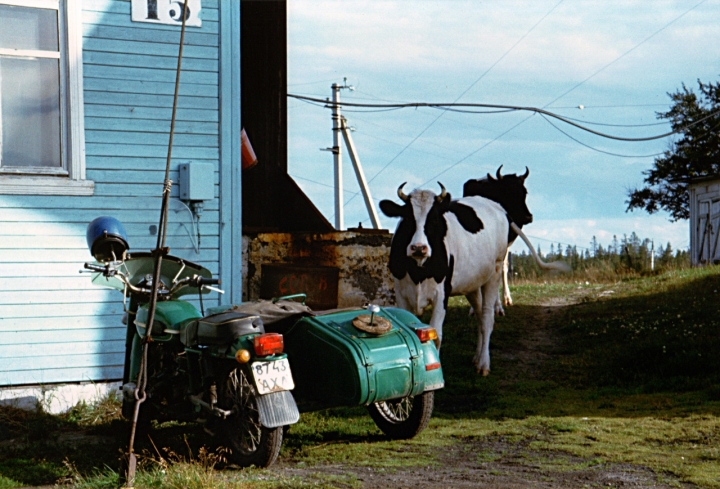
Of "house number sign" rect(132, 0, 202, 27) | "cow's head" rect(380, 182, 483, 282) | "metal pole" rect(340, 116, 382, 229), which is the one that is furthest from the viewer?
"metal pole" rect(340, 116, 382, 229)

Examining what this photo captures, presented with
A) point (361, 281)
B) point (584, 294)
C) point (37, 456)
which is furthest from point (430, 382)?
point (584, 294)

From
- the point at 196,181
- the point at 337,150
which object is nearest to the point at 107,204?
the point at 196,181

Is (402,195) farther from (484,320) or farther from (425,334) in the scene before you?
(425,334)

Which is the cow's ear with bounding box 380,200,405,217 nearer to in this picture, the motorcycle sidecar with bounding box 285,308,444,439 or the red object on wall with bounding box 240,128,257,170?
the red object on wall with bounding box 240,128,257,170

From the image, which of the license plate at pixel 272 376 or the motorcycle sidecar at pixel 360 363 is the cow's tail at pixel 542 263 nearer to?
the motorcycle sidecar at pixel 360 363

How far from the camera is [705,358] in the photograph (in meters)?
11.2

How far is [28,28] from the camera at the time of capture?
9.05 m

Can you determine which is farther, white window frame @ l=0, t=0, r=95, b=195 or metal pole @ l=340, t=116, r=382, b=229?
metal pole @ l=340, t=116, r=382, b=229

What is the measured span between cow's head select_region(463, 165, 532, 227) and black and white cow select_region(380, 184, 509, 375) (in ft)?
9.01

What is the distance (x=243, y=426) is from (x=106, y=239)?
1.64m

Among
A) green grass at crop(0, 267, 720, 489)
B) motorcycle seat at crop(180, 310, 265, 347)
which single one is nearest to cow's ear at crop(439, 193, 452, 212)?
green grass at crop(0, 267, 720, 489)

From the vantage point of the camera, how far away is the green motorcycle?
6.31 metres

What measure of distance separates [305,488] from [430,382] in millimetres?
1783

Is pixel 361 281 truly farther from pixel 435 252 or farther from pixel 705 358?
pixel 705 358
